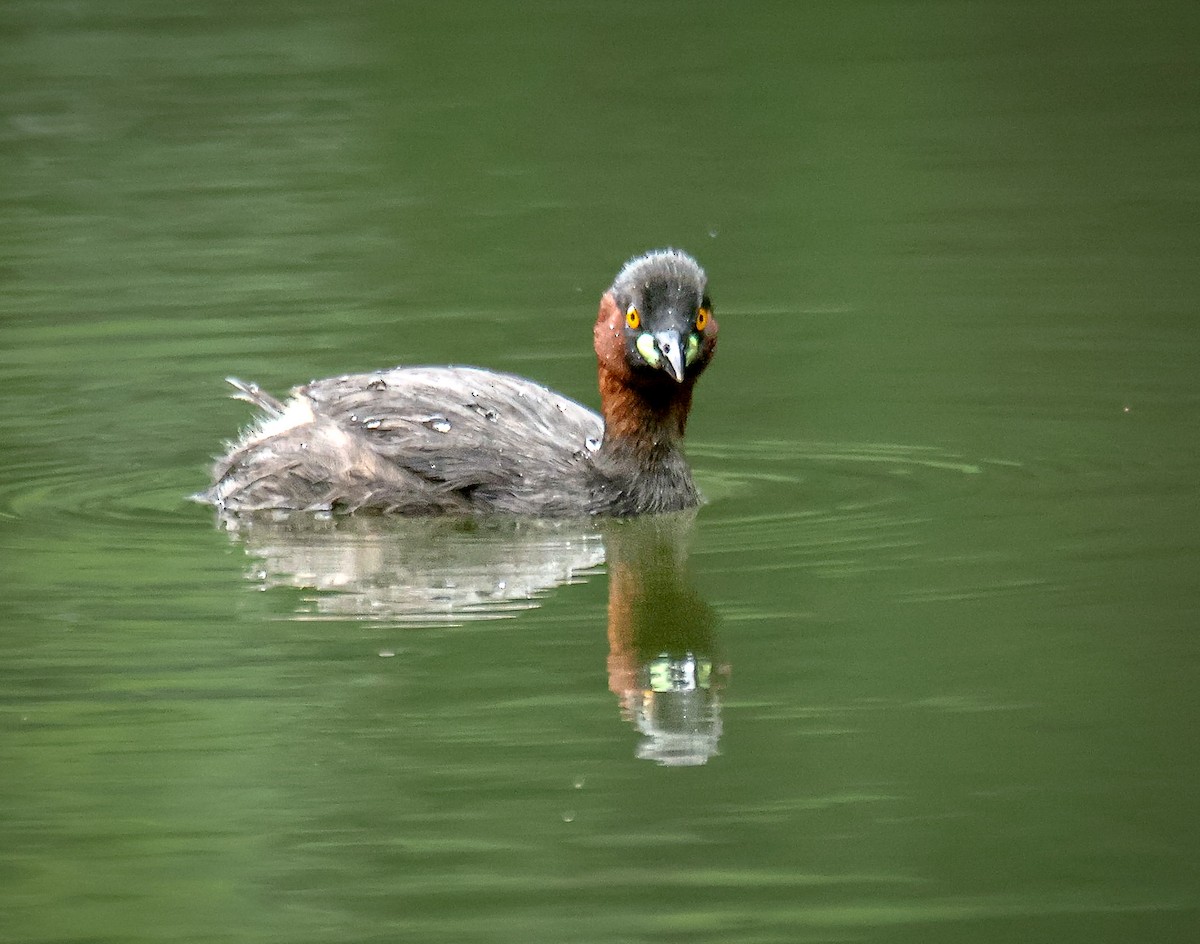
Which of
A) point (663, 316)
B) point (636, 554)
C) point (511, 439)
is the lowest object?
point (636, 554)

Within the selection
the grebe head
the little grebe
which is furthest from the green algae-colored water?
the grebe head

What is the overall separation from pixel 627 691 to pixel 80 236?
8.65 m

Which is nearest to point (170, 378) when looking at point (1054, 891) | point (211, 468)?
point (211, 468)

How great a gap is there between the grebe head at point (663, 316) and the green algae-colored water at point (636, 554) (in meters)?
0.61

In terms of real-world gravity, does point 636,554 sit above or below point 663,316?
below

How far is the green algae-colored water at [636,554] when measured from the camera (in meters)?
6.06

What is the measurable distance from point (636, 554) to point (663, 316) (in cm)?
86

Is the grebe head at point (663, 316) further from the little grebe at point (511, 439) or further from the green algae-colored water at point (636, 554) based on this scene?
the green algae-colored water at point (636, 554)

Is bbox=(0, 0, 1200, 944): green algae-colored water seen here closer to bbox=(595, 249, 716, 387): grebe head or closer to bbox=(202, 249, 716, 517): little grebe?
bbox=(202, 249, 716, 517): little grebe

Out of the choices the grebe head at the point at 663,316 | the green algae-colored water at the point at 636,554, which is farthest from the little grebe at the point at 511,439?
the green algae-colored water at the point at 636,554

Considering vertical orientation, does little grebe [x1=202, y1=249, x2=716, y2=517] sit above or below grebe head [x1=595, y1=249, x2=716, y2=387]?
below

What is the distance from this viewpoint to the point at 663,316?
921cm

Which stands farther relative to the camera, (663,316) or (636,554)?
(663,316)

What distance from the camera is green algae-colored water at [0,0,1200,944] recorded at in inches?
239
